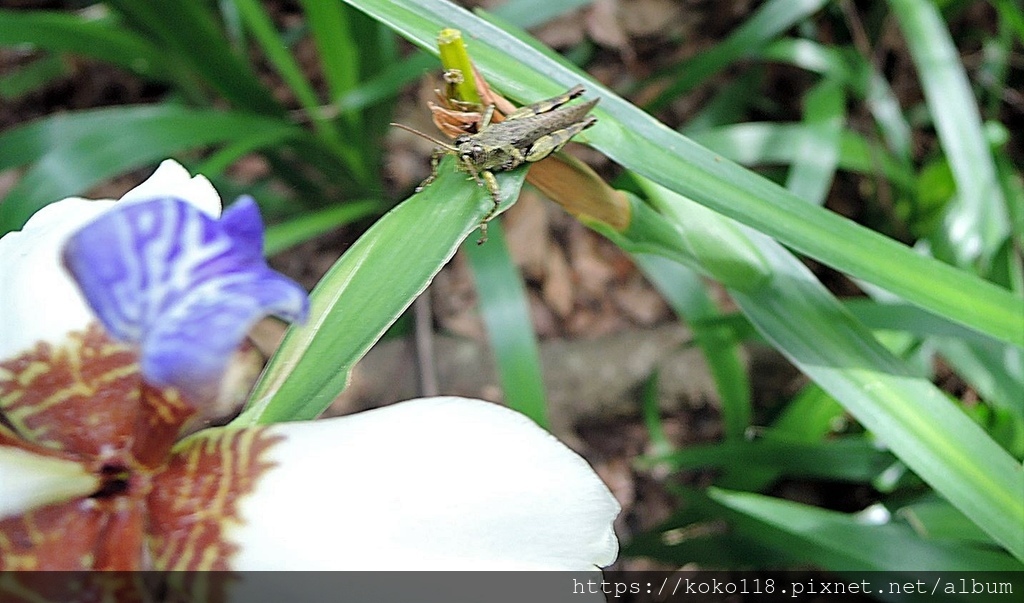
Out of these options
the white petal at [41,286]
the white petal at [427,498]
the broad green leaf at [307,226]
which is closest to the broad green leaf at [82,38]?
the broad green leaf at [307,226]

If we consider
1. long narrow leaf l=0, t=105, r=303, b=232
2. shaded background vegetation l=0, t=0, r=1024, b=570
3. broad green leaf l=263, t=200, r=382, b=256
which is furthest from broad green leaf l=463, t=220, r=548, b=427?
long narrow leaf l=0, t=105, r=303, b=232

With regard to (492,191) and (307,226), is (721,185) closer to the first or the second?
(492,191)

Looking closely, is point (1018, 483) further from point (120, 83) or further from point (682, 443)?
point (120, 83)

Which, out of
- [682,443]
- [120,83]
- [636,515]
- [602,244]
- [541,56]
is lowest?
[636,515]

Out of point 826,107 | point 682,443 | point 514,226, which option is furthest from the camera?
point 514,226

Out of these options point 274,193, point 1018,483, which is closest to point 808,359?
point 1018,483

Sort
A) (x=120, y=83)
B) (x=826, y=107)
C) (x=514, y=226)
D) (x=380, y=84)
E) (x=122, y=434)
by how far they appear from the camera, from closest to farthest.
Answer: (x=122, y=434) → (x=380, y=84) → (x=826, y=107) → (x=514, y=226) → (x=120, y=83)

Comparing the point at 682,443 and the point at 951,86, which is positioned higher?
the point at 951,86

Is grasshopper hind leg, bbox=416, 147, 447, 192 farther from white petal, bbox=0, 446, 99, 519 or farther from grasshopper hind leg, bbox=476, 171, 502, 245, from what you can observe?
white petal, bbox=0, 446, 99, 519
